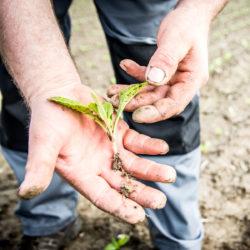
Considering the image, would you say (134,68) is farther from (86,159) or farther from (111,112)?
(86,159)

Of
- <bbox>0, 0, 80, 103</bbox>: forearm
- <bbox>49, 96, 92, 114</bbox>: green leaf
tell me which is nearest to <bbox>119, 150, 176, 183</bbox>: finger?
<bbox>49, 96, 92, 114</bbox>: green leaf

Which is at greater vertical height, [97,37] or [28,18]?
[28,18]

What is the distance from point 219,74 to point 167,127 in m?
2.25

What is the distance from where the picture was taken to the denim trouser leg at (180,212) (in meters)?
2.26

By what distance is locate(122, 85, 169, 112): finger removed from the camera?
5.80 ft

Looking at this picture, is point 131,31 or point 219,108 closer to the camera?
point 131,31

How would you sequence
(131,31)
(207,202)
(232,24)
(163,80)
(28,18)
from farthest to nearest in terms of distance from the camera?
(232,24), (207,202), (131,31), (28,18), (163,80)

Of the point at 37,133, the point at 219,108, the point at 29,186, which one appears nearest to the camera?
the point at 29,186

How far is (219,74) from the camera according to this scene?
→ 425 centimetres

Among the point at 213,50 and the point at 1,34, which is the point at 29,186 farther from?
the point at 213,50

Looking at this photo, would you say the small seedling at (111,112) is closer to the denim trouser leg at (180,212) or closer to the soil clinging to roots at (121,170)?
the soil clinging to roots at (121,170)

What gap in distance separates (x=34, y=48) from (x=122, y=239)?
137 centimetres

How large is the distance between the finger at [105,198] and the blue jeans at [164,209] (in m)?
0.71

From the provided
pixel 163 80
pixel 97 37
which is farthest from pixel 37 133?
pixel 97 37
